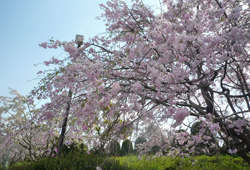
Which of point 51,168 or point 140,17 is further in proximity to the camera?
point 51,168

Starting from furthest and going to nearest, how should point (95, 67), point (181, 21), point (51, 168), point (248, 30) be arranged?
point (51, 168) → point (181, 21) → point (95, 67) → point (248, 30)

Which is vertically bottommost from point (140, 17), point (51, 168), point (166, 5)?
point (51, 168)

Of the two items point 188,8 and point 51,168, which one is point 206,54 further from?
point 51,168

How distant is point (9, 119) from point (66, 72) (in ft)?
30.5

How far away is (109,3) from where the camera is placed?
427cm

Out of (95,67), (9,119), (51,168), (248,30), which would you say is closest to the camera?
(248,30)

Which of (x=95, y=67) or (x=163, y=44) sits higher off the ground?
(x=163, y=44)

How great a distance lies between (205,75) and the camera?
12.0 feet

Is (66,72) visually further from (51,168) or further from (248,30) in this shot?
(51,168)

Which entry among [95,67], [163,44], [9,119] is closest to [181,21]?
[163,44]

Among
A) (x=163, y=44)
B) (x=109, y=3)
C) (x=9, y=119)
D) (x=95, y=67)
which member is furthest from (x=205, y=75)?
(x=9, y=119)

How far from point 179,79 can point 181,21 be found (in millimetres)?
1925

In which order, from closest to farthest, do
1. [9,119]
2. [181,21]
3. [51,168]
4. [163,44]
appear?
[163,44] → [181,21] → [51,168] → [9,119]

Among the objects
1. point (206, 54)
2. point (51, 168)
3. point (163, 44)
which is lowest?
point (51, 168)
